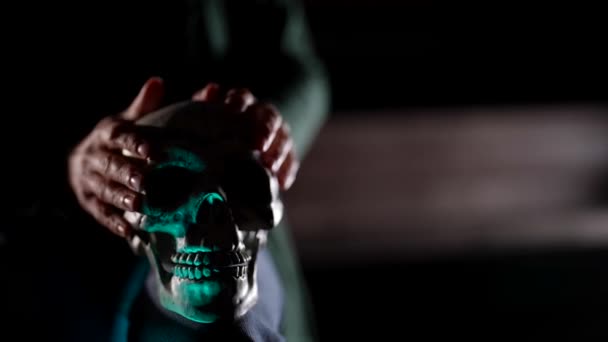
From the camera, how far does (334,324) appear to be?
1.48m

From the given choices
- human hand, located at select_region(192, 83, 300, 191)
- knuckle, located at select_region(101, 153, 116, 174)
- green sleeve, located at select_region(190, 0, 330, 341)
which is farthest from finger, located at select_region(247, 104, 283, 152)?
green sleeve, located at select_region(190, 0, 330, 341)

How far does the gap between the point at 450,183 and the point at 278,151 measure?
1385 mm

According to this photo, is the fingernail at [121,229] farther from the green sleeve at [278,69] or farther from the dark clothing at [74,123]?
the green sleeve at [278,69]

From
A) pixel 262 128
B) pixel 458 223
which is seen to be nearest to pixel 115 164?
pixel 262 128

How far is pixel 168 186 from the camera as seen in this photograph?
1.22 feet

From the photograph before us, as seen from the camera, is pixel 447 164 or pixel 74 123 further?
pixel 447 164

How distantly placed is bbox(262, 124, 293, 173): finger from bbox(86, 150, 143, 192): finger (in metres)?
0.10

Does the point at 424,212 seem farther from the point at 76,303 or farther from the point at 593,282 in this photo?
the point at 76,303

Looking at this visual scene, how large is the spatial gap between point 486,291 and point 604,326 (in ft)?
1.09

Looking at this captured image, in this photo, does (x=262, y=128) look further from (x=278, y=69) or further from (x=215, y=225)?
(x=278, y=69)

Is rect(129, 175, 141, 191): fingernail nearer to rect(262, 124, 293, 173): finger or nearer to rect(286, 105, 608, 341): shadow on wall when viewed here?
rect(262, 124, 293, 173): finger

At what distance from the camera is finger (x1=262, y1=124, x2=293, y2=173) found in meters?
0.42

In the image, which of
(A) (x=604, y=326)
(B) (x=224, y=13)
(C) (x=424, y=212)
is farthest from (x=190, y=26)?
(A) (x=604, y=326)

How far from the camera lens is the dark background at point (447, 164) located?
4.99 ft
